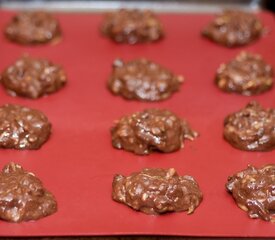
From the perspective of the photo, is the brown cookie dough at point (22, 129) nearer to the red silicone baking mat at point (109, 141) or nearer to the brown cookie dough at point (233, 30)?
the red silicone baking mat at point (109, 141)

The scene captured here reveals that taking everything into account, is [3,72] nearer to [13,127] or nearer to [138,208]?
[13,127]

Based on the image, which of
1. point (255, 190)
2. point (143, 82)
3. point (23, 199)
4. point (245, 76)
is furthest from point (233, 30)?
point (23, 199)

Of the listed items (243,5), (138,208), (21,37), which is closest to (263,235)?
(138,208)

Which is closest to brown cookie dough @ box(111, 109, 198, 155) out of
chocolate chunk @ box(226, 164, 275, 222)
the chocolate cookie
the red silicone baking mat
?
the red silicone baking mat

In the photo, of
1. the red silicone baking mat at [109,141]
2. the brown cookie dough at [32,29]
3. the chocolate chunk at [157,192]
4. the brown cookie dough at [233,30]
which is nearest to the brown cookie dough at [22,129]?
the red silicone baking mat at [109,141]

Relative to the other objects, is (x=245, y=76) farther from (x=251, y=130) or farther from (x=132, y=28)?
(x=132, y=28)

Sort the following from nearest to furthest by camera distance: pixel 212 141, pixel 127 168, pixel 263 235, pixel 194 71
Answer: pixel 263 235
pixel 127 168
pixel 212 141
pixel 194 71
